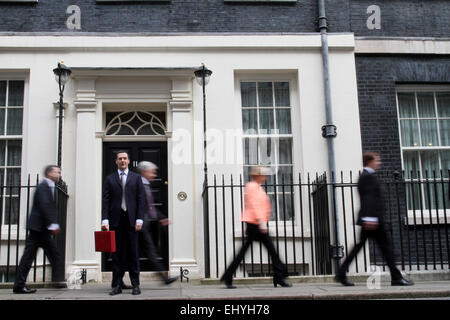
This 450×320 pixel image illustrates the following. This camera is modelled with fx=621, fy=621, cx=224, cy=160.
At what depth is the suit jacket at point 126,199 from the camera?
7.75 metres

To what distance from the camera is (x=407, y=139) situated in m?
11.2

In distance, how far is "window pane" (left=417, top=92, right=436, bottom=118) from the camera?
446 inches

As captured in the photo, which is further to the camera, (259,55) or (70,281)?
(259,55)

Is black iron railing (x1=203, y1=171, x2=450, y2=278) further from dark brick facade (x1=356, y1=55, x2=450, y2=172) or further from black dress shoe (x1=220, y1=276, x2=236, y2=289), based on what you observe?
black dress shoe (x1=220, y1=276, x2=236, y2=289)

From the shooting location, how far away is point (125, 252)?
25.5 feet

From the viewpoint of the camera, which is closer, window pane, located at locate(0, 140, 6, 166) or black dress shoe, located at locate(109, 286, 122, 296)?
black dress shoe, located at locate(109, 286, 122, 296)

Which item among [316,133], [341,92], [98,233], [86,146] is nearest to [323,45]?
[341,92]

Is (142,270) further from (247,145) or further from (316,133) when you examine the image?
(316,133)

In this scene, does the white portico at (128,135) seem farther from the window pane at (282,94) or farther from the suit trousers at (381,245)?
the suit trousers at (381,245)

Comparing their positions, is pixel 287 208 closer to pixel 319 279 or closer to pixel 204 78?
pixel 319 279

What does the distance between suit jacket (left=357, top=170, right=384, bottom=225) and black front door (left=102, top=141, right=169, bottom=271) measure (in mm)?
4014

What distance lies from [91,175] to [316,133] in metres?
3.91

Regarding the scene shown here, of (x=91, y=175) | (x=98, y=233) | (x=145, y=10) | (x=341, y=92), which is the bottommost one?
(x=98, y=233)

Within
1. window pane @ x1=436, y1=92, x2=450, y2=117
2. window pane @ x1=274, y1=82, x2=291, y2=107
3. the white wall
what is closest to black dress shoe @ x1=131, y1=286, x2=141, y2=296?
the white wall
